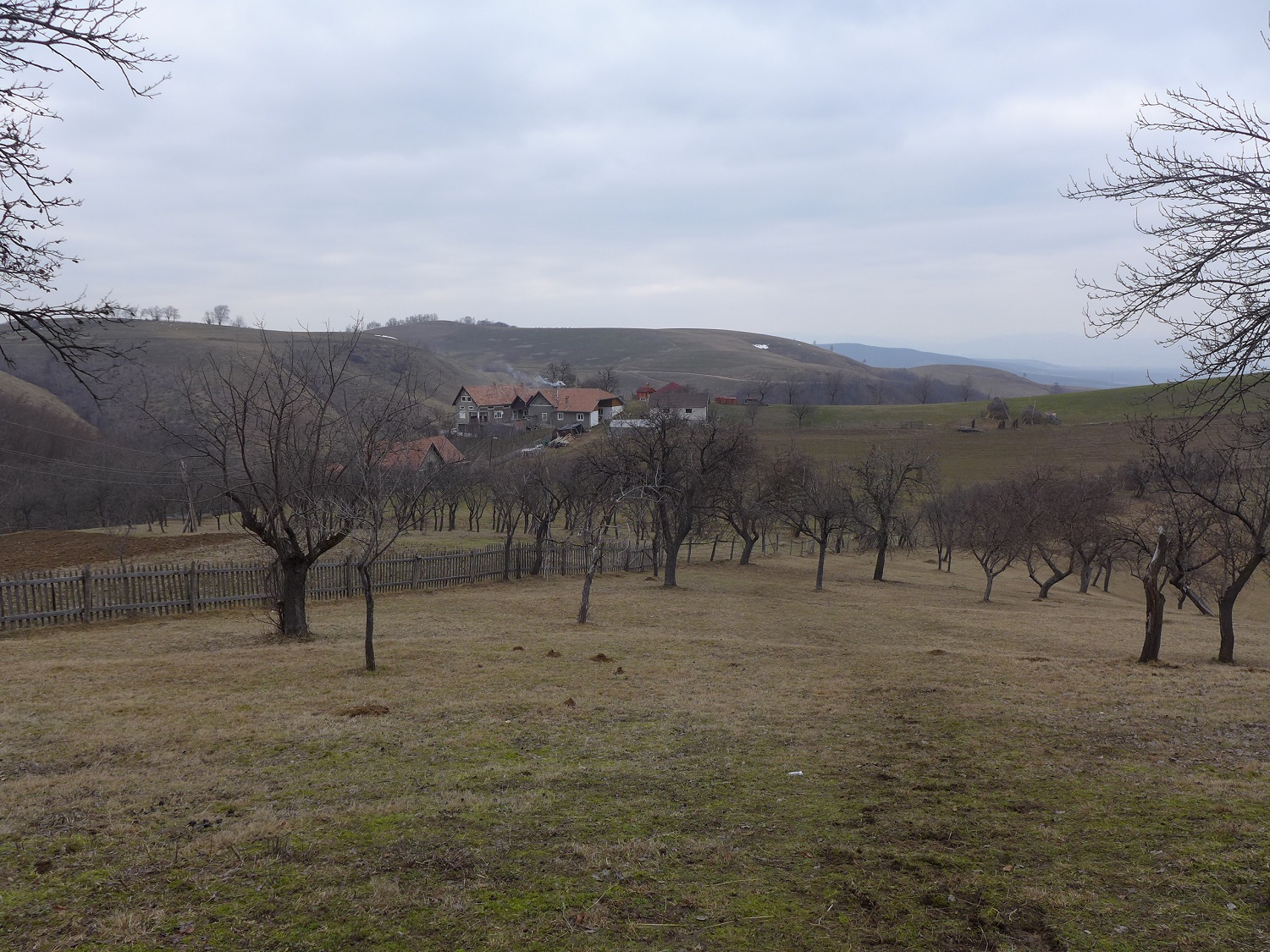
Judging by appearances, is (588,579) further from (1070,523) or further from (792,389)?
(792,389)

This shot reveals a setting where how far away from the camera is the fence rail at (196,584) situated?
17.5 meters

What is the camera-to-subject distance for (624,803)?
662 centimetres

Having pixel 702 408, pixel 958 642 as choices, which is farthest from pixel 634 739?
pixel 702 408

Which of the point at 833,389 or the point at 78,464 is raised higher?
the point at 833,389

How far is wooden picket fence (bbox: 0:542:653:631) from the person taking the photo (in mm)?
17516

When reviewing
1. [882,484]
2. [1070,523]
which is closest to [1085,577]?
[1070,523]

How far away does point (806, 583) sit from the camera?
112 feet

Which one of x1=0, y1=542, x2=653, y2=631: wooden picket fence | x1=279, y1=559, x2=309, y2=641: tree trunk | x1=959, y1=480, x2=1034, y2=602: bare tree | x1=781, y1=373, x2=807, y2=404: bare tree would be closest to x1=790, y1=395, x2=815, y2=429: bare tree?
x1=781, y1=373, x2=807, y2=404: bare tree

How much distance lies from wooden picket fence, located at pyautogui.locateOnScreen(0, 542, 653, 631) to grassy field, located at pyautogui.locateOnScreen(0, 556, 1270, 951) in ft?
15.7

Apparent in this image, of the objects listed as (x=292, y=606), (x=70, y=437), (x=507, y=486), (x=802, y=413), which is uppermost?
(x=802, y=413)

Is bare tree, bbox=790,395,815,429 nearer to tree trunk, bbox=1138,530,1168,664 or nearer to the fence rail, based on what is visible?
the fence rail

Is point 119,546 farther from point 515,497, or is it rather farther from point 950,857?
point 950,857

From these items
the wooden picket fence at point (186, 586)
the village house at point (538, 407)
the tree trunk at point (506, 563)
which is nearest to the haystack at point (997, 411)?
the village house at point (538, 407)

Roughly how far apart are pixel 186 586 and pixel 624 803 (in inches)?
692
